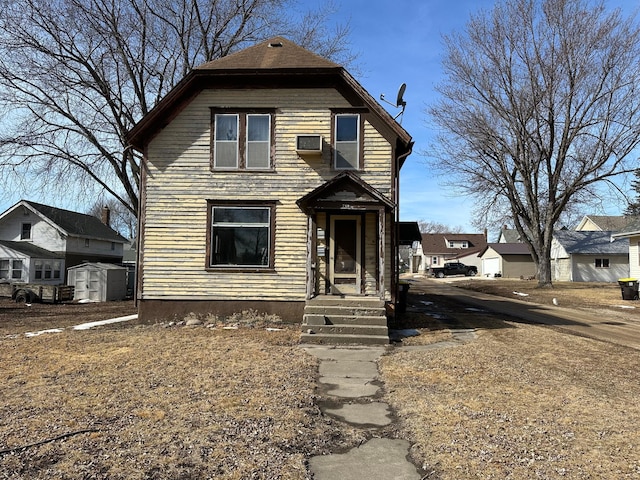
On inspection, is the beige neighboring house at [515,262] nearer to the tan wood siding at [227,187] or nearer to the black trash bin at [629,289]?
the black trash bin at [629,289]

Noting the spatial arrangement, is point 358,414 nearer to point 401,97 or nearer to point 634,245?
point 401,97

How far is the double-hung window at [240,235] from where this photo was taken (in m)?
12.1

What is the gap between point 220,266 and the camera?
1214 cm

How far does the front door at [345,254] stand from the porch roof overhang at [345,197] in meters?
0.89

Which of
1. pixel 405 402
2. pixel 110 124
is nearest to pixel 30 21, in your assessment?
pixel 110 124

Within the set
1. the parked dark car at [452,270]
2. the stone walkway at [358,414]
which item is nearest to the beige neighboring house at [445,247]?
the parked dark car at [452,270]

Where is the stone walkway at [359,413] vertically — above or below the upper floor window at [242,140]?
below

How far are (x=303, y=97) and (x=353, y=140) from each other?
1788mm

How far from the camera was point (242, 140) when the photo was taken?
40.6 feet

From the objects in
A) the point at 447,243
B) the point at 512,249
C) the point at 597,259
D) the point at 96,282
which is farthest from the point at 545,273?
the point at 447,243

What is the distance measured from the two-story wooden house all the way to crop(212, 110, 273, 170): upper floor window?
0.09 feet

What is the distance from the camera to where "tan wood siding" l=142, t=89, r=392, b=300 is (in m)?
12.1

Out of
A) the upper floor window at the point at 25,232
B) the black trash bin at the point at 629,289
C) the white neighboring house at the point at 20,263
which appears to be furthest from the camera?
the upper floor window at the point at 25,232

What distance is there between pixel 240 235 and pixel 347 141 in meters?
3.80
